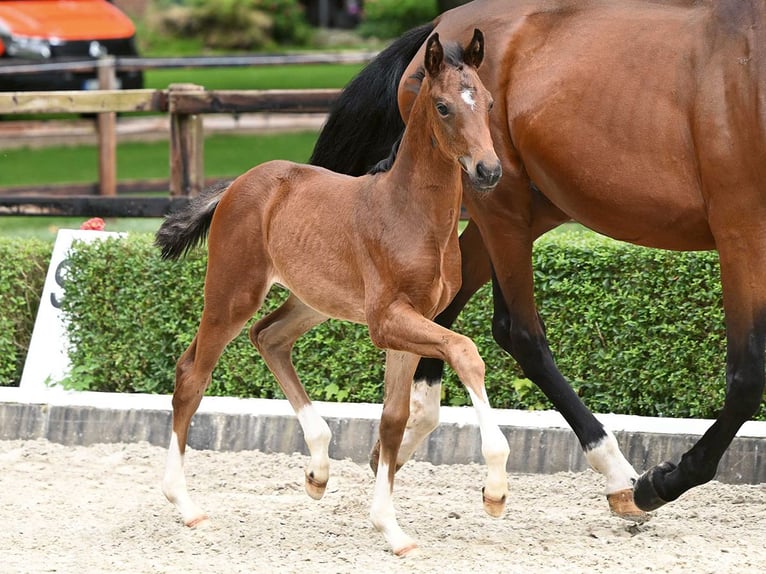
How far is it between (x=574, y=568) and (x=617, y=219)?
49.0 inches

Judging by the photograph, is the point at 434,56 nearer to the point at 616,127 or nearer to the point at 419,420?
the point at 616,127

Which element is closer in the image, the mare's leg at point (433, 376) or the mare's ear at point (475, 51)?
the mare's ear at point (475, 51)

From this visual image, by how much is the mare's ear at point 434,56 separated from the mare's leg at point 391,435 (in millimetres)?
946

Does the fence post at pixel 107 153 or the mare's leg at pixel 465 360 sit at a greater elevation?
the mare's leg at pixel 465 360

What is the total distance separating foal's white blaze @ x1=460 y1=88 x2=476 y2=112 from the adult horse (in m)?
0.88

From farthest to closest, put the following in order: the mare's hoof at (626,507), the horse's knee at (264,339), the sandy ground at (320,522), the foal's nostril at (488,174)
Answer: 1. the horse's knee at (264,339)
2. the mare's hoof at (626,507)
3. the sandy ground at (320,522)
4. the foal's nostril at (488,174)

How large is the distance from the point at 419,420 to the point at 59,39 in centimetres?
1205

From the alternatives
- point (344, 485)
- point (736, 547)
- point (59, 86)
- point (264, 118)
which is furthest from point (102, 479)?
point (264, 118)

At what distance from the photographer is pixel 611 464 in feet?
14.7

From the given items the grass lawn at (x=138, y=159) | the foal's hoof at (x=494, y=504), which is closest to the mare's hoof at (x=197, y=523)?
the foal's hoof at (x=494, y=504)

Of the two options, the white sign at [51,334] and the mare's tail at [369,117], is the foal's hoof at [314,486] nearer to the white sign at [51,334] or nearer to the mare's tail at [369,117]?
the mare's tail at [369,117]

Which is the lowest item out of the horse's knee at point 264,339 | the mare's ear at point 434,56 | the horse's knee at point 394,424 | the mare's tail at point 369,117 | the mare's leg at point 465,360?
the horse's knee at point 394,424

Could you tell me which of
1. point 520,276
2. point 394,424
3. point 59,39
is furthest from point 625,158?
point 59,39

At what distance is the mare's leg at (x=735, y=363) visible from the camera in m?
4.02
